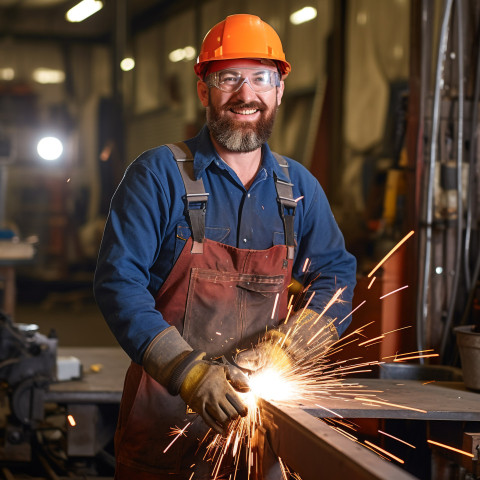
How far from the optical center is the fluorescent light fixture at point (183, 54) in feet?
34.0

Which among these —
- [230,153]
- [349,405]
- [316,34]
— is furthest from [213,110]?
[316,34]

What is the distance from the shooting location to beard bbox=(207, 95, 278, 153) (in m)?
2.53

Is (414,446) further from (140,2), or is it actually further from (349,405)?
(140,2)

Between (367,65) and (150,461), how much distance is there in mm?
5598

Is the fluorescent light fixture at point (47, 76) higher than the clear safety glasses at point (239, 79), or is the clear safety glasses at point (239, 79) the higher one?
the fluorescent light fixture at point (47, 76)

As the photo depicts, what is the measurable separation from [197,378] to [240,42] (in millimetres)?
1128

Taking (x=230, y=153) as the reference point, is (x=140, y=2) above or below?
above

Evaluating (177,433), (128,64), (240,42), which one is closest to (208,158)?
(240,42)

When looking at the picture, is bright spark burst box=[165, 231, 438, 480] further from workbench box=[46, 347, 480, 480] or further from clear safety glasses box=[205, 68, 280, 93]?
clear safety glasses box=[205, 68, 280, 93]

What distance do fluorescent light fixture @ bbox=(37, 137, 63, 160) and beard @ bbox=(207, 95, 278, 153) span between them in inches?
150

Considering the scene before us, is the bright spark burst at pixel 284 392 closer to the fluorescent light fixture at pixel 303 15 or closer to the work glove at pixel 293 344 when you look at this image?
the work glove at pixel 293 344

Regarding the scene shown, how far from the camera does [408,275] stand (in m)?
3.47

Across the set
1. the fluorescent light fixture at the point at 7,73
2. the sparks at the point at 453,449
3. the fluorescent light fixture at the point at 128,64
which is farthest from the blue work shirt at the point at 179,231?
the fluorescent light fixture at the point at 7,73

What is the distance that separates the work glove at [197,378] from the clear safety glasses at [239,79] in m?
0.86
